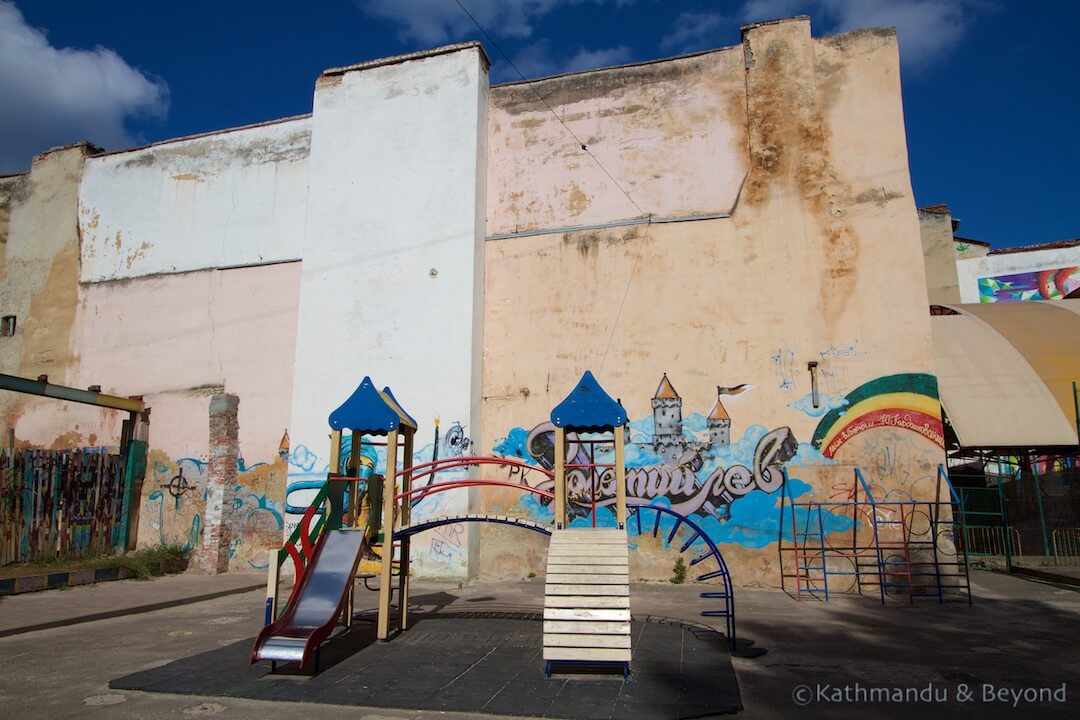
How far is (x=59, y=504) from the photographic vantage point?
1412cm

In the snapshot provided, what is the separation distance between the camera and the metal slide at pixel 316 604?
21.1 feet

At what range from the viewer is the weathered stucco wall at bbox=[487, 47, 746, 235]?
14.2 metres

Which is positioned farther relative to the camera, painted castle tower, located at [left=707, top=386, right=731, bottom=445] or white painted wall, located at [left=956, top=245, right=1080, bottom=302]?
white painted wall, located at [left=956, top=245, right=1080, bottom=302]

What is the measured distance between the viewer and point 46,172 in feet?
60.6

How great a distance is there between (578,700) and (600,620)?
29.8 inches

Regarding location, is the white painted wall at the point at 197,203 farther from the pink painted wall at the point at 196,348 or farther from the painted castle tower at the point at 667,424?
the painted castle tower at the point at 667,424

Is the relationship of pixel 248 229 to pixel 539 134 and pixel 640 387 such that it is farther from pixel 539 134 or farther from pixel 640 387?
pixel 640 387

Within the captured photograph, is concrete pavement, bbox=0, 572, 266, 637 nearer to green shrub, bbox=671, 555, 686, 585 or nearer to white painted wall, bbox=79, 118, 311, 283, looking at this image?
white painted wall, bbox=79, 118, 311, 283

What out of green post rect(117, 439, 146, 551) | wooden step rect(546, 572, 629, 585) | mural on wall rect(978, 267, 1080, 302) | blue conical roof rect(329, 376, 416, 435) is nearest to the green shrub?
blue conical roof rect(329, 376, 416, 435)

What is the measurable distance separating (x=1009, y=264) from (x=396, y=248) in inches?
989

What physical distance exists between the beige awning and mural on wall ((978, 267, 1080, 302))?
1215 centimetres

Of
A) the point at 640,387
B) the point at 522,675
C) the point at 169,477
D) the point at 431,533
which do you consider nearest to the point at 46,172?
the point at 169,477

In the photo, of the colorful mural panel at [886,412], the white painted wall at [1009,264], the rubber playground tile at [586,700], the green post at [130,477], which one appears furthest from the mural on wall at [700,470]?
the white painted wall at [1009,264]

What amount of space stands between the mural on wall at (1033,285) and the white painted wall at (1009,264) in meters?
0.18
